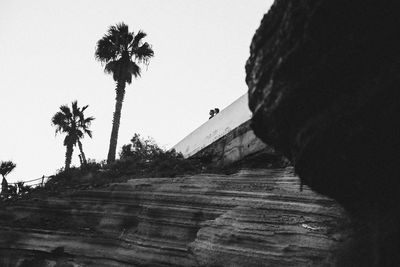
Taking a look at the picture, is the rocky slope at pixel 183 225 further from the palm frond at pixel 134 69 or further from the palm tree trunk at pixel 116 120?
the palm frond at pixel 134 69

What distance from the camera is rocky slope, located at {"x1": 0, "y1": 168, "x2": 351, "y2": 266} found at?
8.13 m

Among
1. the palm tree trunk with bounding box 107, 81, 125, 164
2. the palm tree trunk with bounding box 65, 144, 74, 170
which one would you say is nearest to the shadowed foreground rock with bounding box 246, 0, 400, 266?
the palm tree trunk with bounding box 107, 81, 125, 164

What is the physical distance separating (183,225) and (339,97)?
5.94m

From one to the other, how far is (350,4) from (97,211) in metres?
9.02

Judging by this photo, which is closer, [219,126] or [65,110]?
[219,126]

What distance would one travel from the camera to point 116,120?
21641 mm

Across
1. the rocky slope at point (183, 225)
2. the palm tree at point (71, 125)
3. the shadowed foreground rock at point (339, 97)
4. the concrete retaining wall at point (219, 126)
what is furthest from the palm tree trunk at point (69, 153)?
the shadowed foreground rock at point (339, 97)

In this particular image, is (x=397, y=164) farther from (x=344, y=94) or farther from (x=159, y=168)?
(x=159, y=168)

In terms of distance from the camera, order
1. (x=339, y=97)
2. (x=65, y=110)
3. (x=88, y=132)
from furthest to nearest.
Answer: (x=65, y=110), (x=88, y=132), (x=339, y=97)

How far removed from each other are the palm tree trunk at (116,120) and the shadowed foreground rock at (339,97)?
15.7 metres

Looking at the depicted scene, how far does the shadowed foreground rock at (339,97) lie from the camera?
4.43 meters

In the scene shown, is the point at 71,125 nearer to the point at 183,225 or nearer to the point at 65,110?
the point at 65,110

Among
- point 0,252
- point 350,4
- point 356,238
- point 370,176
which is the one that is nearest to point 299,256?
point 356,238

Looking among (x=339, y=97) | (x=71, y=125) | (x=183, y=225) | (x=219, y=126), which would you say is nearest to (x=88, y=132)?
(x=71, y=125)
